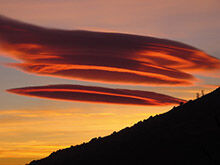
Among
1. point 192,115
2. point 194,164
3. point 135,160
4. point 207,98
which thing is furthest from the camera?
point 207,98

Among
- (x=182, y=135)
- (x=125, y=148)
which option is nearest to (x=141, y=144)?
(x=125, y=148)

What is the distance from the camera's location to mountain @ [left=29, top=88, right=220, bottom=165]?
66.8m

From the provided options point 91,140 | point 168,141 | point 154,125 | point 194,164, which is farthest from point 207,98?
point 194,164

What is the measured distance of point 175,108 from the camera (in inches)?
3883

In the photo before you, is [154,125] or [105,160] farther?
[154,125]

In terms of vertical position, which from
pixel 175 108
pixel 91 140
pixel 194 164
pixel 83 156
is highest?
pixel 175 108

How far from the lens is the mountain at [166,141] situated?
66750 millimetres

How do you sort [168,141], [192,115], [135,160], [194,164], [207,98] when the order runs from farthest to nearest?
[207,98]
[192,115]
[168,141]
[135,160]
[194,164]

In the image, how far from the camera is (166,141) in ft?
249

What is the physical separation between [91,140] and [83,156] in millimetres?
17842

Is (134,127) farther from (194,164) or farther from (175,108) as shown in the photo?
(194,164)

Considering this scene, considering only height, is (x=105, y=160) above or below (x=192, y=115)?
below

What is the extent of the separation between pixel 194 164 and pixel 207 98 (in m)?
36.9

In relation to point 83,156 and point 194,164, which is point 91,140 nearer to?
point 83,156
